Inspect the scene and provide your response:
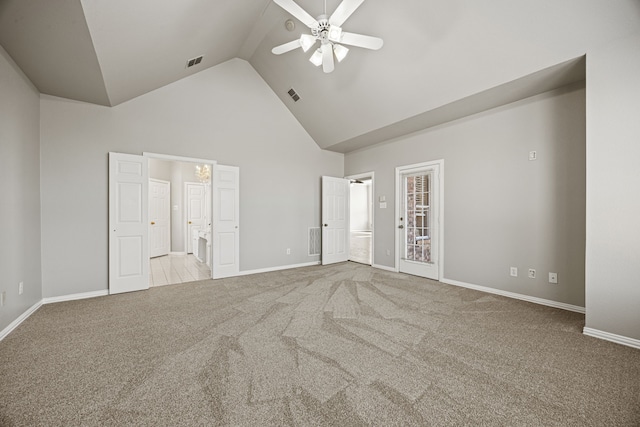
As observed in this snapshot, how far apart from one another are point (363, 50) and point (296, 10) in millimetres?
1472

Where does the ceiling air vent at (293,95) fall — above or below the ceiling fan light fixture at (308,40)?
above

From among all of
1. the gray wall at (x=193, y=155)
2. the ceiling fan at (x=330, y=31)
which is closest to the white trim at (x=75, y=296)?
the gray wall at (x=193, y=155)

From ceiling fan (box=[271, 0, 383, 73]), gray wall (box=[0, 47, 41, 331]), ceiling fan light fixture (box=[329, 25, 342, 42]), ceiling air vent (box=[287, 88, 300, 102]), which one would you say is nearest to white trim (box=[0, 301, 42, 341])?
gray wall (box=[0, 47, 41, 331])

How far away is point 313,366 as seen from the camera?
2.00 meters

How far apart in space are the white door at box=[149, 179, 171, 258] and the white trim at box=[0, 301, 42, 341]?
3.80 metres

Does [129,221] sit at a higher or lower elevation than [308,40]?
lower

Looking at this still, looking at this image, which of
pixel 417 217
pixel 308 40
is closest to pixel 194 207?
pixel 417 217

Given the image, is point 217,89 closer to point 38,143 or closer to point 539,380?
point 38,143

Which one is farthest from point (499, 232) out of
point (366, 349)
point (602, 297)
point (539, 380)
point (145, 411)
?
point (145, 411)

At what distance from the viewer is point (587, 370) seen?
198 centimetres

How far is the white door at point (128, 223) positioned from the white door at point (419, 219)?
4.57m

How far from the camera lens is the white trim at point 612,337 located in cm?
235

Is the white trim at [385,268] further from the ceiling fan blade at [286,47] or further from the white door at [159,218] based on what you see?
the white door at [159,218]

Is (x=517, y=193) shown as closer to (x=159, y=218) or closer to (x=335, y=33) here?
(x=335, y=33)
